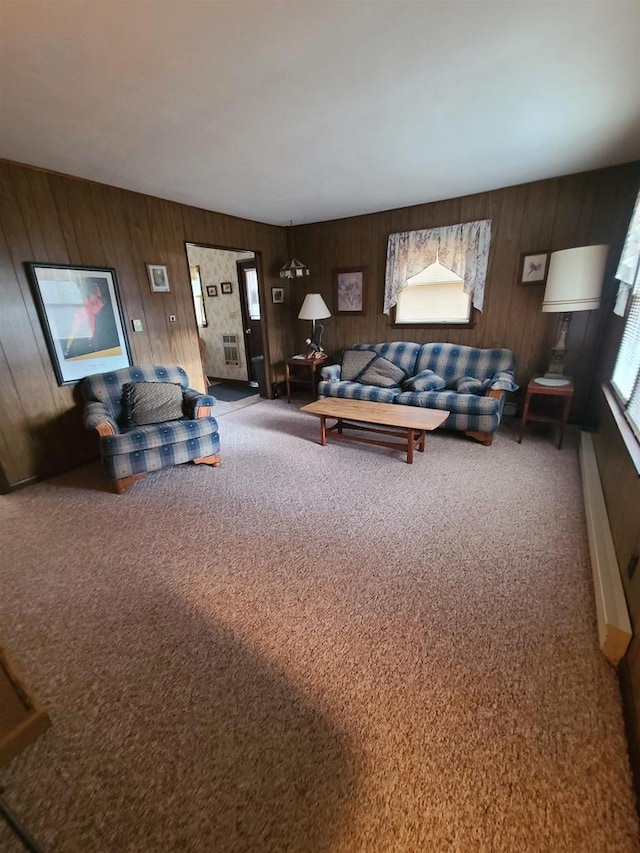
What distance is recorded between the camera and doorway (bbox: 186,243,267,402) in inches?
222

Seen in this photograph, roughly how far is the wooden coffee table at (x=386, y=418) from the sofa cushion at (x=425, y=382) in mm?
386

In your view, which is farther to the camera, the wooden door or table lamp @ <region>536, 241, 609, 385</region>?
the wooden door

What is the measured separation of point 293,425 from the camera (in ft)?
13.5

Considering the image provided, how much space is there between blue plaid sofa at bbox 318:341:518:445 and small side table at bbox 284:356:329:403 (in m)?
0.54

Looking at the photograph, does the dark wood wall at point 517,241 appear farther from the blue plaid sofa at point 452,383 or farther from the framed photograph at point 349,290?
the blue plaid sofa at point 452,383

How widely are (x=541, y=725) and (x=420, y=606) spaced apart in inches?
22.0

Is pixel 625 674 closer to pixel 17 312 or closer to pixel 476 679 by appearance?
pixel 476 679

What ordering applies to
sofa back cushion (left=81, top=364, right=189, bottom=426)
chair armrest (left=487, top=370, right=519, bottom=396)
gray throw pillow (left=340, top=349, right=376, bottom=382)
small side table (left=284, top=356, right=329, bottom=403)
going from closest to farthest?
1. sofa back cushion (left=81, top=364, right=189, bottom=426)
2. chair armrest (left=487, top=370, right=519, bottom=396)
3. gray throw pillow (left=340, top=349, right=376, bottom=382)
4. small side table (left=284, top=356, right=329, bottom=403)

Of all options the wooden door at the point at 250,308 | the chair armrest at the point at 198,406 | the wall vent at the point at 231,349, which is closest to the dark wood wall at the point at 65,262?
the chair armrest at the point at 198,406

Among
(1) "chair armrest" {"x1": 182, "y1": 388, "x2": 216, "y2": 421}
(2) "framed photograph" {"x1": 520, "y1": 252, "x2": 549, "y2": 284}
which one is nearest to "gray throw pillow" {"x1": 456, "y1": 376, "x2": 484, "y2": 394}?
(2) "framed photograph" {"x1": 520, "y1": 252, "x2": 549, "y2": 284}

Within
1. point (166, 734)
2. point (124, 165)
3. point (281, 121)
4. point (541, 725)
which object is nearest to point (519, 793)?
point (541, 725)

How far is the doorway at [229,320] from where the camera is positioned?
5.64 meters

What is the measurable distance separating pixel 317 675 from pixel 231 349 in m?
5.70

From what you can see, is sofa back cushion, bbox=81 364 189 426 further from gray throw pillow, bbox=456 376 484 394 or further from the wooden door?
gray throw pillow, bbox=456 376 484 394
